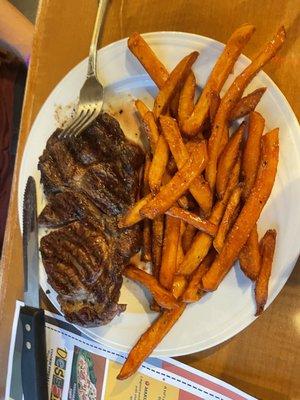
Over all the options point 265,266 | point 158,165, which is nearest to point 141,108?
point 158,165

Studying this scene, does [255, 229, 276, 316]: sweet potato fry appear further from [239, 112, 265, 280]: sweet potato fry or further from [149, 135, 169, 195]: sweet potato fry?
[149, 135, 169, 195]: sweet potato fry

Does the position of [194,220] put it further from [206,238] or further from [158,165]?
[158,165]

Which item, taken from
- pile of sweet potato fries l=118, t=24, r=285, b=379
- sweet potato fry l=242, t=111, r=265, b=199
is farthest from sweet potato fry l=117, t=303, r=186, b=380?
sweet potato fry l=242, t=111, r=265, b=199

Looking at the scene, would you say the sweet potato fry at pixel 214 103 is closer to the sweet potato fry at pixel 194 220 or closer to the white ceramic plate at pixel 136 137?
the white ceramic plate at pixel 136 137

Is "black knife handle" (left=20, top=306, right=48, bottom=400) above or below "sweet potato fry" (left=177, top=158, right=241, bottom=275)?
below

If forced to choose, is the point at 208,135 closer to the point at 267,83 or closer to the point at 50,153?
the point at 267,83

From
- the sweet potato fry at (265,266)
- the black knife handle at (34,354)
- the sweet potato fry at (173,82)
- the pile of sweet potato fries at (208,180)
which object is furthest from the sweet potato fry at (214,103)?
the black knife handle at (34,354)
